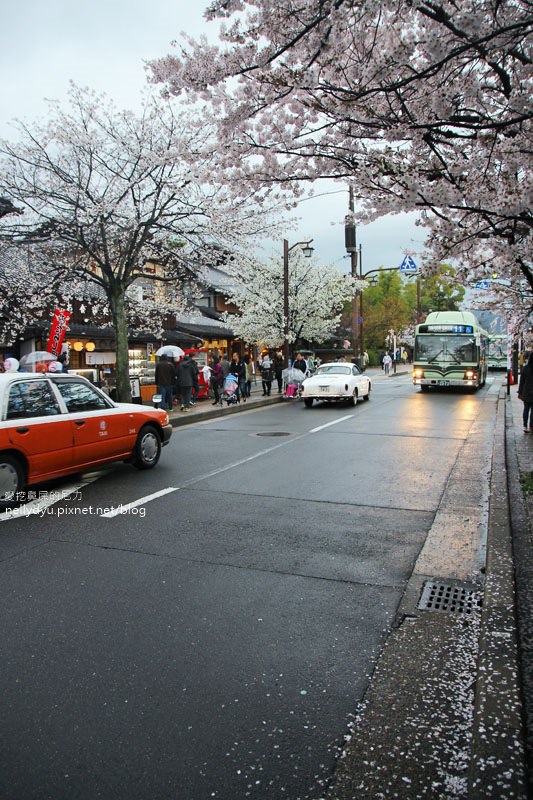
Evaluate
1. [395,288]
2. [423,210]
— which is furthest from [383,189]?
[395,288]

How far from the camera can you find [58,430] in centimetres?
701

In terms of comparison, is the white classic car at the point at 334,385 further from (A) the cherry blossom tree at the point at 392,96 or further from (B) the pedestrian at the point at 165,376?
(A) the cherry blossom tree at the point at 392,96

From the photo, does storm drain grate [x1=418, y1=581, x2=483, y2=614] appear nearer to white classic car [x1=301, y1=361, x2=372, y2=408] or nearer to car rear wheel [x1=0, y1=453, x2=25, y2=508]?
car rear wheel [x1=0, y1=453, x2=25, y2=508]

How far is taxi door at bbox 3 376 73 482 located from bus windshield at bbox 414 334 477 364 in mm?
20519

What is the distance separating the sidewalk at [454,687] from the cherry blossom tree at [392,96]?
3.57 m

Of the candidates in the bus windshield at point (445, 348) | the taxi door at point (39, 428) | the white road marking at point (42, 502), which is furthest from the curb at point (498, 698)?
the bus windshield at point (445, 348)

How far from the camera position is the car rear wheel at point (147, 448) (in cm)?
859

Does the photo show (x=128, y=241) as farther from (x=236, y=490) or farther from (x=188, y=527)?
(x=188, y=527)

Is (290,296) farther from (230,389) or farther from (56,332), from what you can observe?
(56,332)

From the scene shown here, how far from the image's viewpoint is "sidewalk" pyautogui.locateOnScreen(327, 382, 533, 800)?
228 centimetres

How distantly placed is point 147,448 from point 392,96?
596cm

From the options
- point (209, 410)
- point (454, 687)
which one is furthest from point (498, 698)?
point (209, 410)

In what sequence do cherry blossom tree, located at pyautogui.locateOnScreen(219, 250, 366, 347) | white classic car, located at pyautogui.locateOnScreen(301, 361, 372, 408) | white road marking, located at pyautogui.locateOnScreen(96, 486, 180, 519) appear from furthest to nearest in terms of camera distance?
cherry blossom tree, located at pyautogui.locateOnScreen(219, 250, 366, 347)
white classic car, located at pyautogui.locateOnScreen(301, 361, 372, 408)
white road marking, located at pyautogui.locateOnScreen(96, 486, 180, 519)

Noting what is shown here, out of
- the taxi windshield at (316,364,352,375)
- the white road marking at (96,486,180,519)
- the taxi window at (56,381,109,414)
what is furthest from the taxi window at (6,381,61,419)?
the taxi windshield at (316,364,352,375)
